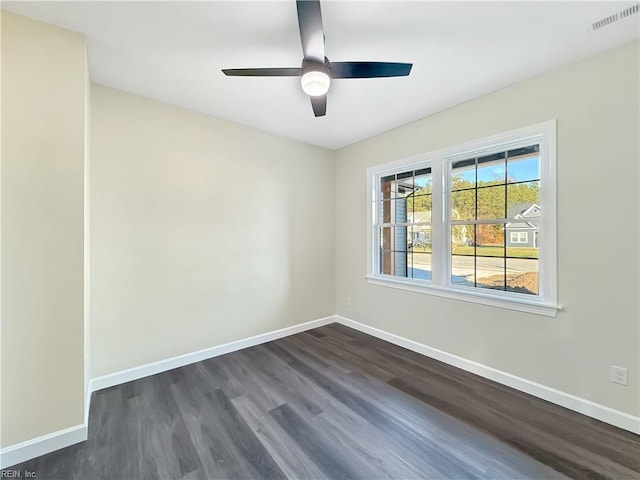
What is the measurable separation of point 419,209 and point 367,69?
197 centimetres

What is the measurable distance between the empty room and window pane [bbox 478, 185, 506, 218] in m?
0.02

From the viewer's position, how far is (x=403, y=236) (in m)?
3.52

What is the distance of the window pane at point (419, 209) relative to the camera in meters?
3.16

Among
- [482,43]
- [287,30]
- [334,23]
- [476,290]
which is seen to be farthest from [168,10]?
[476,290]

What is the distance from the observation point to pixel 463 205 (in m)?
2.84

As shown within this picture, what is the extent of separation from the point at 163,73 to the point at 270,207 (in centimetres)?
172

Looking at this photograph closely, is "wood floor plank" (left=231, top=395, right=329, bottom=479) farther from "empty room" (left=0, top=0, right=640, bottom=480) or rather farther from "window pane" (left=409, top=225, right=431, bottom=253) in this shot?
"window pane" (left=409, top=225, right=431, bottom=253)

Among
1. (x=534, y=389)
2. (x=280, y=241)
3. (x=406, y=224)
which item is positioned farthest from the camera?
(x=280, y=241)

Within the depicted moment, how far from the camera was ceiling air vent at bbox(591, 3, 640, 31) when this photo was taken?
5.17 ft

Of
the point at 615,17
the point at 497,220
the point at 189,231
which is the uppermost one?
the point at 615,17

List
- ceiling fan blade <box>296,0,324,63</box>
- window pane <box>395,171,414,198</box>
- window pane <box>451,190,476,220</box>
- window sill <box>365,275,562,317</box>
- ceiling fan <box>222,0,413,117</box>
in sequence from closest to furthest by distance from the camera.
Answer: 1. ceiling fan blade <box>296,0,324,63</box>
2. ceiling fan <box>222,0,413,117</box>
3. window sill <box>365,275,562,317</box>
4. window pane <box>451,190,476,220</box>
5. window pane <box>395,171,414,198</box>

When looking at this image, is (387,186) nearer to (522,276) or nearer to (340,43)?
(522,276)

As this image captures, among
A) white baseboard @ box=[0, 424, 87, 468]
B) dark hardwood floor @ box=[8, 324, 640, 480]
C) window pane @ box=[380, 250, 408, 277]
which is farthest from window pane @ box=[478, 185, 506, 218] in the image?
white baseboard @ box=[0, 424, 87, 468]

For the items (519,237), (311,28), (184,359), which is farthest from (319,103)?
(184,359)
